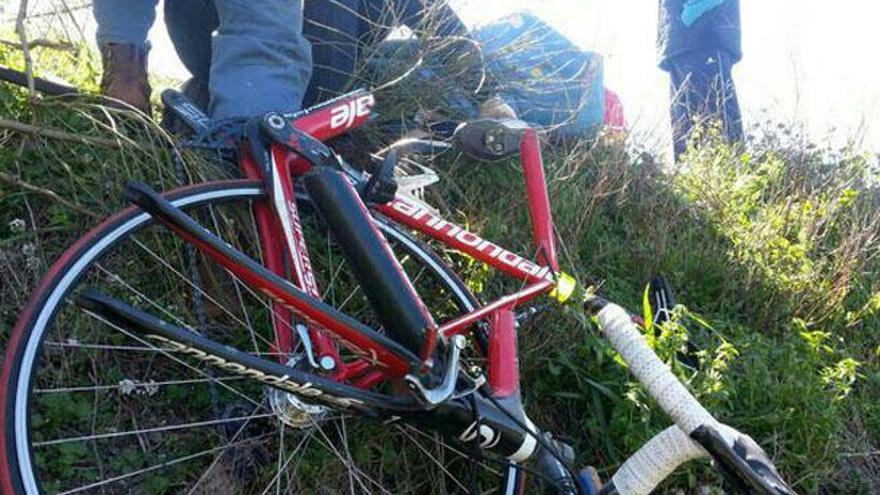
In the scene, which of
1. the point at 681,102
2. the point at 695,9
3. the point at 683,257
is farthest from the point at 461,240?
the point at 695,9

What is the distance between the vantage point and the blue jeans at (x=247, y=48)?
254 centimetres

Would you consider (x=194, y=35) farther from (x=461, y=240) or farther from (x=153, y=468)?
(x=153, y=468)

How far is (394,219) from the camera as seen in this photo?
2463 mm

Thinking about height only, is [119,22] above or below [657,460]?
above

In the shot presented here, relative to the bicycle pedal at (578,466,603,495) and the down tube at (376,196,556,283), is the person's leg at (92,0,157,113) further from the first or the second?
the bicycle pedal at (578,466,603,495)

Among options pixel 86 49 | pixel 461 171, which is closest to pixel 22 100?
pixel 86 49

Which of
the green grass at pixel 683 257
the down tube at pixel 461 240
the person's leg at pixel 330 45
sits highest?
the person's leg at pixel 330 45

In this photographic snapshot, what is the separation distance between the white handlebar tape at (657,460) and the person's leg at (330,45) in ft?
5.54

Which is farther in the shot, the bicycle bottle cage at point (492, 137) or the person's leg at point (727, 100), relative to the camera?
the person's leg at point (727, 100)

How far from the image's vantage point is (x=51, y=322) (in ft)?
5.99

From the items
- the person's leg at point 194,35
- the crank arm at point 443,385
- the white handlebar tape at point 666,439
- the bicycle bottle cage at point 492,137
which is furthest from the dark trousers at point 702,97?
the crank arm at point 443,385

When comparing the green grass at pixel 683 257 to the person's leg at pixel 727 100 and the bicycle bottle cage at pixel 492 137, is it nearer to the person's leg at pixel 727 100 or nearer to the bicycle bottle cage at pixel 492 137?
the person's leg at pixel 727 100

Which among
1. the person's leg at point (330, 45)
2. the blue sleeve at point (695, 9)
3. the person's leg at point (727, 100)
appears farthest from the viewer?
the blue sleeve at point (695, 9)

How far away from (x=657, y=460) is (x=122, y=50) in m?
1.85
